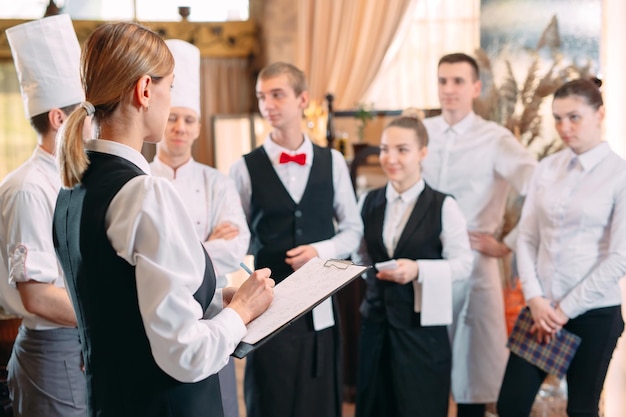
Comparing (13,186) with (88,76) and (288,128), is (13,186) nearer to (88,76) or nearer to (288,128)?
(88,76)

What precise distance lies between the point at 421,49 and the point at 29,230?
4649 millimetres

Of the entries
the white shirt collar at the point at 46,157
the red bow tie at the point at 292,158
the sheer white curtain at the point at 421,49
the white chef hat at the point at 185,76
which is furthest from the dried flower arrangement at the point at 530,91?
the white shirt collar at the point at 46,157

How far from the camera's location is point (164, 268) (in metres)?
1.34

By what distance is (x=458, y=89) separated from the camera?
3346mm

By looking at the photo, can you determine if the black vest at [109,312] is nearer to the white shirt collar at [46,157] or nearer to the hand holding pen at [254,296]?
the hand holding pen at [254,296]

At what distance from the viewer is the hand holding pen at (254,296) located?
1561mm

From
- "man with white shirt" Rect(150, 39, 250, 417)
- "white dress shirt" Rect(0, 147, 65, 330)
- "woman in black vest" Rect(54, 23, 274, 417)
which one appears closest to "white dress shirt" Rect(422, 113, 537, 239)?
"man with white shirt" Rect(150, 39, 250, 417)

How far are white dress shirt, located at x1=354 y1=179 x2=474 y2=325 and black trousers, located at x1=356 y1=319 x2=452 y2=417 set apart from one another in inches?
4.4

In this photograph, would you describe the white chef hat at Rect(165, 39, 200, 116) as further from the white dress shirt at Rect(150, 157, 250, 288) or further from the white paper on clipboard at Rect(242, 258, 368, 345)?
the white paper on clipboard at Rect(242, 258, 368, 345)

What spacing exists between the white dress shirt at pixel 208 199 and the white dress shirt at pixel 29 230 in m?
0.68

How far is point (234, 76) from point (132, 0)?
1.35 metres

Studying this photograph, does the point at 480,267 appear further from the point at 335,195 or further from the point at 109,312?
the point at 109,312

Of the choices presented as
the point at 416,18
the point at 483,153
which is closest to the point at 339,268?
the point at 483,153

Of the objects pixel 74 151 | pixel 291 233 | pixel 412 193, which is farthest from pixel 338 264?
pixel 412 193
